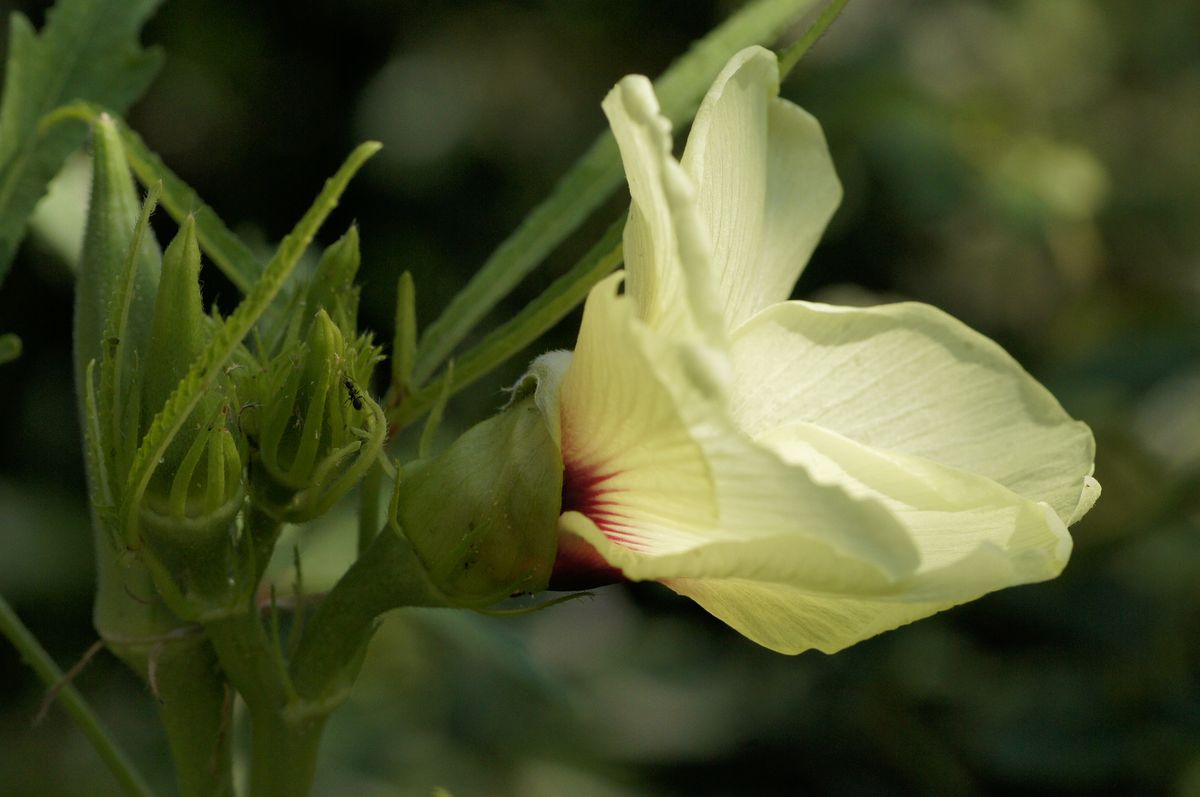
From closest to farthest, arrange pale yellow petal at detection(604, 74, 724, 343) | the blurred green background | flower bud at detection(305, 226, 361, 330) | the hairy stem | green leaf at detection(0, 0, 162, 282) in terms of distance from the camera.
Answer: pale yellow petal at detection(604, 74, 724, 343)
flower bud at detection(305, 226, 361, 330)
the hairy stem
green leaf at detection(0, 0, 162, 282)
the blurred green background

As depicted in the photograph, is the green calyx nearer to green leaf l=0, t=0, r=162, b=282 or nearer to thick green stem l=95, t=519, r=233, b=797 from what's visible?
thick green stem l=95, t=519, r=233, b=797

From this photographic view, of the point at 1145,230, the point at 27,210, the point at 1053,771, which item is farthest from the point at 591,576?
the point at 1145,230

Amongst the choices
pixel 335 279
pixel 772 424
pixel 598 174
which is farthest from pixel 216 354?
pixel 598 174

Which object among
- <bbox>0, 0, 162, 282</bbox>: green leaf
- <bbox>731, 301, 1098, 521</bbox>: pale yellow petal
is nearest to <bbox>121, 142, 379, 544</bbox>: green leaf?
<bbox>731, 301, 1098, 521</bbox>: pale yellow petal

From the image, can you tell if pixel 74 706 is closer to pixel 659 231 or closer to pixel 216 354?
pixel 216 354

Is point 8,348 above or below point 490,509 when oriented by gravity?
above

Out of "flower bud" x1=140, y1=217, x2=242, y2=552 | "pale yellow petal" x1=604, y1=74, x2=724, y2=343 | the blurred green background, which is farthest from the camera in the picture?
the blurred green background

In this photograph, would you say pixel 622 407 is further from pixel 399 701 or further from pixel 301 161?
pixel 301 161
